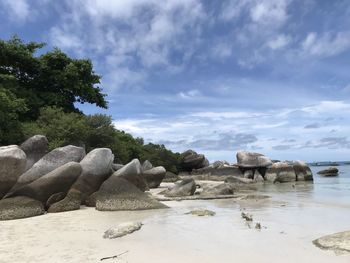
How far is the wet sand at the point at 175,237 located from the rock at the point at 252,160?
26.1 metres

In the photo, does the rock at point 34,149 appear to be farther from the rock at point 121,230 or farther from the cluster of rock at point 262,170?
the cluster of rock at point 262,170

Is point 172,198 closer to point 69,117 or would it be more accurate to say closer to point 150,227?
point 150,227

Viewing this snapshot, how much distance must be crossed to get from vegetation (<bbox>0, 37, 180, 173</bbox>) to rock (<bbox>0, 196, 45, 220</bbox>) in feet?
27.3

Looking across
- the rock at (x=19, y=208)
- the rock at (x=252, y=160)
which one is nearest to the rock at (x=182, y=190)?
the rock at (x=19, y=208)

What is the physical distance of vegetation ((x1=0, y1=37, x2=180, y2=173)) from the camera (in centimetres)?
2152

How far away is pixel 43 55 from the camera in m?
27.9

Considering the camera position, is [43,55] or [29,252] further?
[43,55]

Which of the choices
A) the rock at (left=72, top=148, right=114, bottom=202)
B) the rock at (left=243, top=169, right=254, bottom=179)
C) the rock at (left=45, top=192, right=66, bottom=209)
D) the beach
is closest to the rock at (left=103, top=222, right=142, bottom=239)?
the beach

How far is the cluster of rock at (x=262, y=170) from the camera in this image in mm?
34750

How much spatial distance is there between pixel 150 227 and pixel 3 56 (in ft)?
67.5

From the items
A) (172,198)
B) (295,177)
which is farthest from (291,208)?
(295,177)

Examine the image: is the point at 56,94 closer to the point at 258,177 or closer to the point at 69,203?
the point at 69,203

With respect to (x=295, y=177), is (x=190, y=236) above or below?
below

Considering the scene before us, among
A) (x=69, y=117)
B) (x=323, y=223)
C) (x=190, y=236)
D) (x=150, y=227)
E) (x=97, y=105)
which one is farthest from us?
(x=97, y=105)
